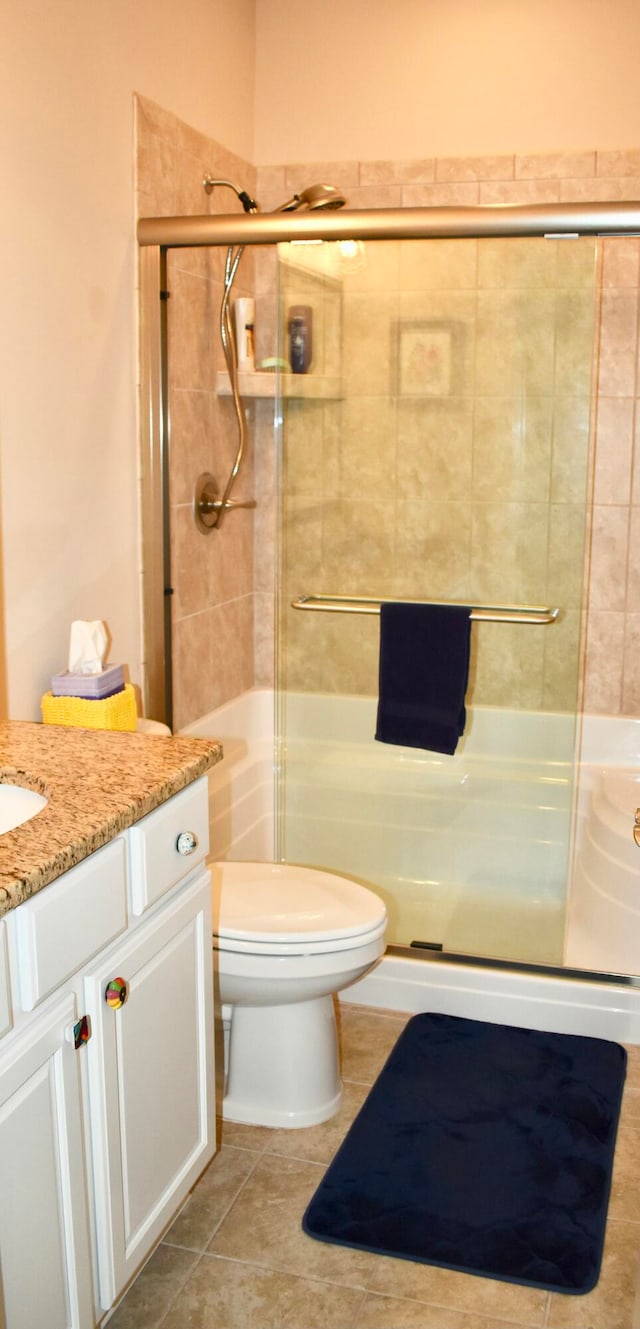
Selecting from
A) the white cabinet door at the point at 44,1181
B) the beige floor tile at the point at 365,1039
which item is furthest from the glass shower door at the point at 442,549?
the white cabinet door at the point at 44,1181

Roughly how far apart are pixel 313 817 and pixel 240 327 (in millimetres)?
1396

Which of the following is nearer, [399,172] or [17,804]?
[17,804]

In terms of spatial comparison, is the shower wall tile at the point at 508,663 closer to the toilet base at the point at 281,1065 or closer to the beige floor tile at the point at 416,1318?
the toilet base at the point at 281,1065

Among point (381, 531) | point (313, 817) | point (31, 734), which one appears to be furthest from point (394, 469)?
point (31, 734)

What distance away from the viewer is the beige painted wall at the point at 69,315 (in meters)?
2.29

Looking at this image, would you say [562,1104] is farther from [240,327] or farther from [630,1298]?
[240,327]

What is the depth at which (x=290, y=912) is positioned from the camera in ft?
7.72

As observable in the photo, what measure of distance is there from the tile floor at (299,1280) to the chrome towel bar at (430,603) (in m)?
1.16

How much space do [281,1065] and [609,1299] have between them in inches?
29.4

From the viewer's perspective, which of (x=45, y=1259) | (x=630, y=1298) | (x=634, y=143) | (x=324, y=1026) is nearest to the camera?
(x=45, y=1259)

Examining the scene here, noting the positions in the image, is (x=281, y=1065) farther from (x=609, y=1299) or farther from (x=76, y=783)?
(x=76, y=783)

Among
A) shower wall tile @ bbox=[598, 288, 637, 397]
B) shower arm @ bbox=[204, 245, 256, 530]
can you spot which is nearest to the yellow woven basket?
shower arm @ bbox=[204, 245, 256, 530]

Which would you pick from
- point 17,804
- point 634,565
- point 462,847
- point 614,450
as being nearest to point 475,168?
point 614,450

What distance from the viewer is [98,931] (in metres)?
1.56
